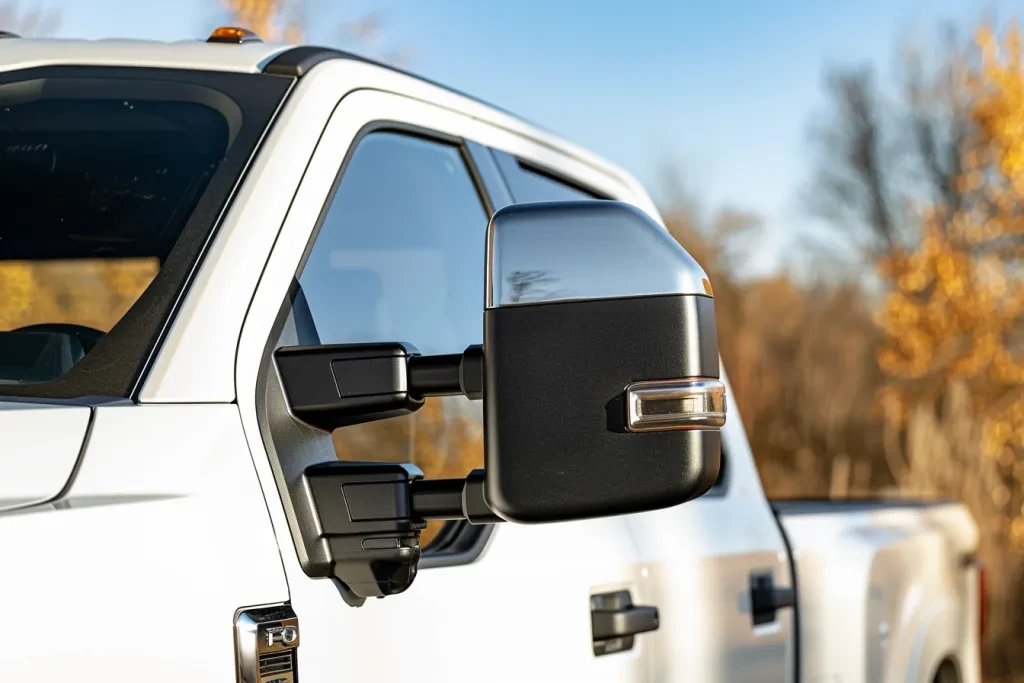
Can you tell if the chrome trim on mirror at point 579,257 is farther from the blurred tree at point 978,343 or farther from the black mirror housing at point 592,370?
the blurred tree at point 978,343

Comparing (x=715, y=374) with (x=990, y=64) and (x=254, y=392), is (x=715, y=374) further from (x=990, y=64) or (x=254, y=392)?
(x=990, y=64)

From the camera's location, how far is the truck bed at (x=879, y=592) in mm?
3336

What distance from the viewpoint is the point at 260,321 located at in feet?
5.83

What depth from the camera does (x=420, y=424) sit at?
2369mm

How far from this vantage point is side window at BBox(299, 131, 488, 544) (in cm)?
210

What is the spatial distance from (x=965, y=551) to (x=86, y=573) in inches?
130

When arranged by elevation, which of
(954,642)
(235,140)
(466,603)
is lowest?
(954,642)

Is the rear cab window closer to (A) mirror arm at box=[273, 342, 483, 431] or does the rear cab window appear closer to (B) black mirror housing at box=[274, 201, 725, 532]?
(A) mirror arm at box=[273, 342, 483, 431]

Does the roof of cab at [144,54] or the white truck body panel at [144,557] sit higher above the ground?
the roof of cab at [144,54]

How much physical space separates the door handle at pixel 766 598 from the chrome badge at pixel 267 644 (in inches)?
63.0

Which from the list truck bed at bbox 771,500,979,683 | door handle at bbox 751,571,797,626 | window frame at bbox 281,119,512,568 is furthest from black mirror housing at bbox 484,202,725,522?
truck bed at bbox 771,500,979,683

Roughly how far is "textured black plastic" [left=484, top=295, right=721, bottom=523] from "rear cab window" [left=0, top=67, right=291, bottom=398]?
486 mm

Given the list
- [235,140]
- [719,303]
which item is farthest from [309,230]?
[719,303]

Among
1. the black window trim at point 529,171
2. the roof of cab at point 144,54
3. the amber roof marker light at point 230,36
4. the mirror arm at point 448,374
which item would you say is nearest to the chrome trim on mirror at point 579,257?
the mirror arm at point 448,374
